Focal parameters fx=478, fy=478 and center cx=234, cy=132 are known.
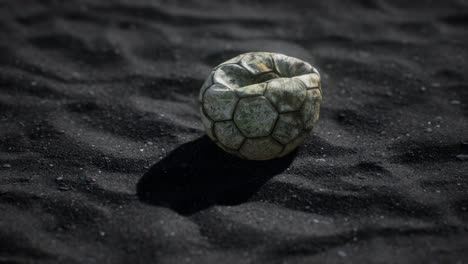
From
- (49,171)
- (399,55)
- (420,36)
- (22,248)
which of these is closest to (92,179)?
(49,171)

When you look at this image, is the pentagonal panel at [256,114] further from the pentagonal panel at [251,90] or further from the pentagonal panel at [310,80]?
the pentagonal panel at [310,80]

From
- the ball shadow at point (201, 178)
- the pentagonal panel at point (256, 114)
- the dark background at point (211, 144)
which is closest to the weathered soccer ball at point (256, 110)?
the pentagonal panel at point (256, 114)

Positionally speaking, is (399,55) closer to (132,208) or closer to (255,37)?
(255,37)

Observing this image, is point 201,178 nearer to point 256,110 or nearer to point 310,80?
point 256,110

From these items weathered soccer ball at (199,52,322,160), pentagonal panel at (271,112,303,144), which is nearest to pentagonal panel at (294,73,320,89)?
weathered soccer ball at (199,52,322,160)

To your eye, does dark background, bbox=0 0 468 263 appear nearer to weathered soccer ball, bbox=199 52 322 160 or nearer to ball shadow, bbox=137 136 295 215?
ball shadow, bbox=137 136 295 215

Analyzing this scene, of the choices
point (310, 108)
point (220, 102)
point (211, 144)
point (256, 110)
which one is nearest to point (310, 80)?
point (310, 108)
